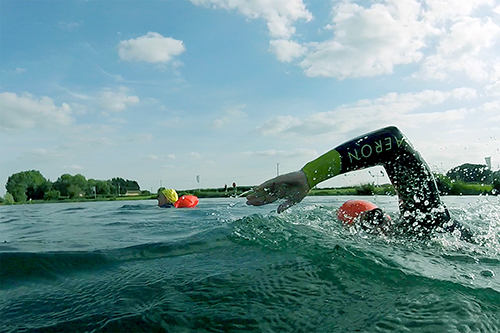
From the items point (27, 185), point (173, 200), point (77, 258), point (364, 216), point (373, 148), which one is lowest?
point (77, 258)

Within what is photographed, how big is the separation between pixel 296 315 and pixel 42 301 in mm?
1339

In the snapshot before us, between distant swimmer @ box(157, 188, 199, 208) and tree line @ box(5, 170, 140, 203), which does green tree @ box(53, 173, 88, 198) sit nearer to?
tree line @ box(5, 170, 140, 203)

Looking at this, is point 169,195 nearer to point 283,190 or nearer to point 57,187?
point 283,190

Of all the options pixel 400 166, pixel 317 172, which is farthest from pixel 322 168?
pixel 400 166

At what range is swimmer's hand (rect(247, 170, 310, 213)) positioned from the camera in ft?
7.70

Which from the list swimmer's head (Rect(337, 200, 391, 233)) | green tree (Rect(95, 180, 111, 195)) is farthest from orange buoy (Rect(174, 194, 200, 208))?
green tree (Rect(95, 180, 111, 195))

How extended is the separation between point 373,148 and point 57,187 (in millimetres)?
91135

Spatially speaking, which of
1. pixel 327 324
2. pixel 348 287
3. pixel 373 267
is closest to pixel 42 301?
pixel 327 324

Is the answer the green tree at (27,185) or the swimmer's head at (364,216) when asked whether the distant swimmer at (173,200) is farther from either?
the green tree at (27,185)

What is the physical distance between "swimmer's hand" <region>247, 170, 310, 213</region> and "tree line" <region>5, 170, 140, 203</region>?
74.1m

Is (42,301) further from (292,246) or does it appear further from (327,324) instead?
(292,246)

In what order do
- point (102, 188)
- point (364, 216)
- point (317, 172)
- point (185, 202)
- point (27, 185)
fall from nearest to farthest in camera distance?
1. point (317, 172)
2. point (364, 216)
3. point (185, 202)
4. point (27, 185)
5. point (102, 188)

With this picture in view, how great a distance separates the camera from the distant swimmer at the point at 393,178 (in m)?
2.46

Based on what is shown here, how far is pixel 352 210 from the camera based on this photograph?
367cm
